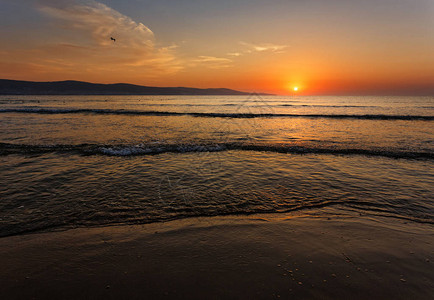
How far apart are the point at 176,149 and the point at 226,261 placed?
1067 cm

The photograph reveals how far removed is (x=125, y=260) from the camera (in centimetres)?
416

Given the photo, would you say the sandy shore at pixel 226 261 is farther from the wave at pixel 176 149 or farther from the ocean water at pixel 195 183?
the wave at pixel 176 149

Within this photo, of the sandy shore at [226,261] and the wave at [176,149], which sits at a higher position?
the wave at [176,149]

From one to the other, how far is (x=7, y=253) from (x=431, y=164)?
56.7 ft

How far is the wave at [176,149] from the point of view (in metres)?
12.9

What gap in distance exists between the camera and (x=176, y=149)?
46.4 ft

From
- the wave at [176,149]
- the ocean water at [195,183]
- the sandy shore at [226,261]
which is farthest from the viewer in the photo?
the wave at [176,149]

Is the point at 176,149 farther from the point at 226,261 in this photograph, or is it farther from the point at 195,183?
the point at 226,261

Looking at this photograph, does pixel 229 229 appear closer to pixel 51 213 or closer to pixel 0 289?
pixel 0 289

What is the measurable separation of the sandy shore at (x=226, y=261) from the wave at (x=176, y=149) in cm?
857

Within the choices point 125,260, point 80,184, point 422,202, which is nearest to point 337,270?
point 125,260

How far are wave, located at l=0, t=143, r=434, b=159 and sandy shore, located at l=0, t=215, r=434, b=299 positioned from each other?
8.57 m

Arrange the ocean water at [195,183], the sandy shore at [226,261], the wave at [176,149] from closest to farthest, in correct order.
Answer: the sandy shore at [226,261], the ocean water at [195,183], the wave at [176,149]

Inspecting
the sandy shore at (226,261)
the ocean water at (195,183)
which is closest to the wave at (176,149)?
the ocean water at (195,183)
